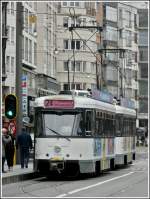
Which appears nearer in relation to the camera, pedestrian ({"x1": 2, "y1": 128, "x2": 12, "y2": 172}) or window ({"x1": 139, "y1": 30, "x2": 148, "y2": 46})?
pedestrian ({"x1": 2, "y1": 128, "x2": 12, "y2": 172})

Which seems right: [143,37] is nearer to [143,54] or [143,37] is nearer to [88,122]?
[143,54]

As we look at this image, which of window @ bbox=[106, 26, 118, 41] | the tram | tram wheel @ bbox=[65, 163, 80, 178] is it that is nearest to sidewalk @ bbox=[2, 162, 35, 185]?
the tram

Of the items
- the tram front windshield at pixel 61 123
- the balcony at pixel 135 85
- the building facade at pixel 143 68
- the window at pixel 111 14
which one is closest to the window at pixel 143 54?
→ the building facade at pixel 143 68

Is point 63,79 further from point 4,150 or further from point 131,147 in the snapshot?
point 4,150

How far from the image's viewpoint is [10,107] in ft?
89.0

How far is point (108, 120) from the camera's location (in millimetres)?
32062

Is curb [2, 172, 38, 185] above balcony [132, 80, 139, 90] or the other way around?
the other way around

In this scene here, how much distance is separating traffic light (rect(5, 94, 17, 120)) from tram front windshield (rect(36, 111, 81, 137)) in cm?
113

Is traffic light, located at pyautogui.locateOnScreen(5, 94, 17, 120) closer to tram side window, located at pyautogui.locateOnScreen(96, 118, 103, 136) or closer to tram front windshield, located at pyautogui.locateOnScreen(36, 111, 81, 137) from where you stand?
tram front windshield, located at pyautogui.locateOnScreen(36, 111, 81, 137)

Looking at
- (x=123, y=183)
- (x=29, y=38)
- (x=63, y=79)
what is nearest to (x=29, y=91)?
(x=29, y=38)

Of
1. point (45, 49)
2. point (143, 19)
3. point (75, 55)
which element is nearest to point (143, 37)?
point (143, 19)

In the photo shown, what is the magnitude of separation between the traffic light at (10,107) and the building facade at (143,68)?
92.4m

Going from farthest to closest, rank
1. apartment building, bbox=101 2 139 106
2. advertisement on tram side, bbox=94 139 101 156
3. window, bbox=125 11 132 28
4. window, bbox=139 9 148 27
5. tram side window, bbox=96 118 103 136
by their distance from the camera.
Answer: window, bbox=139 9 148 27 < window, bbox=125 11 132 28 < apartment building, bbox=101 2 139 106 < tram side window, bbox=96 118 103 136 < advertisement on tram side, bbox=94 139 101 156

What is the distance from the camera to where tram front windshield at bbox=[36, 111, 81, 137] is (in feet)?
89.2
